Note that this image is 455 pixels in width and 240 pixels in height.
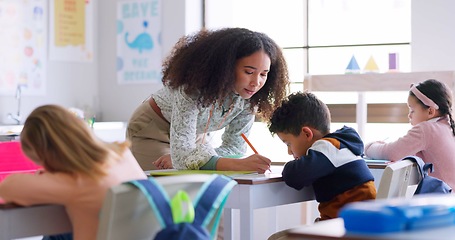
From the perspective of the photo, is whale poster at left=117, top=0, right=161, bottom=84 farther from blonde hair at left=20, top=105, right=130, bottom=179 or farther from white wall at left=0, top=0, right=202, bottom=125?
blonde hair at left=20, top=105, right=130, bottom=179

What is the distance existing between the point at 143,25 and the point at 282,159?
1386 millimetres

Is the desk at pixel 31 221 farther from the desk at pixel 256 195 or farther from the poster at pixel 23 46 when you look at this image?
the poster at pixel 23 46

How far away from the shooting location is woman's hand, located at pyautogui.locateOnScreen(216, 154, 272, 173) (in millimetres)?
2495

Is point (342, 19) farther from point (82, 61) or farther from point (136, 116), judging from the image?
point (136, 116)

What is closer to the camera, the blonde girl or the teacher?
the blonde girl

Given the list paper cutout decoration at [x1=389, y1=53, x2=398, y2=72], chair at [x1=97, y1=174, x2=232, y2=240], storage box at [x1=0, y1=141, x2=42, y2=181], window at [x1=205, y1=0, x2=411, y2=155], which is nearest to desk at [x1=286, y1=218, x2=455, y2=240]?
chair at [x1=97, y1=174, x2=232, y2=240]

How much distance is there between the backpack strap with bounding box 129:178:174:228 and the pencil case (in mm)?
456

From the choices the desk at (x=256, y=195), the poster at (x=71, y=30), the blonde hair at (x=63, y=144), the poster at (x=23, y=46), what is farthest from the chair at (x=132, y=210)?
the poster at (x=71, y=30)

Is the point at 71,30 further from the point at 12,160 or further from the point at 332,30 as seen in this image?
the point at 12,160

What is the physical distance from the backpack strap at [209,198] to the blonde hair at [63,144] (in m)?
0.24

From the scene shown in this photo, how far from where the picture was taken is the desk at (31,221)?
1.71m

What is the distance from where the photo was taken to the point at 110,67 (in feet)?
19.0

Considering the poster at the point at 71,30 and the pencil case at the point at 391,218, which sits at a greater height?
the poster at the point at 71,30

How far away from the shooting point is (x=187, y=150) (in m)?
2.62
